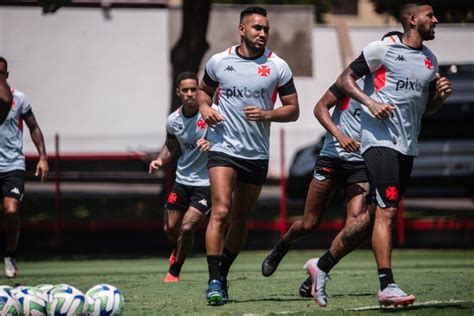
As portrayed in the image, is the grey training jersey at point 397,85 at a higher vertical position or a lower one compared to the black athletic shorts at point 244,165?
higher

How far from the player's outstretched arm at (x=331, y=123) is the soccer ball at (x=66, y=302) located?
8.69 ft

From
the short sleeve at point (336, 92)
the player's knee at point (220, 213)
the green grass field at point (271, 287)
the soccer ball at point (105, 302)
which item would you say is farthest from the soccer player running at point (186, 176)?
the soccer ball at point (105, 302)

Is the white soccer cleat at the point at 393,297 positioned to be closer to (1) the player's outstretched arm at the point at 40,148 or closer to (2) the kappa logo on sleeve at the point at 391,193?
(2) the kappa logo on sleeve at the point at 391,193

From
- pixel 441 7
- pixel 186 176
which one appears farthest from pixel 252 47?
pixel 441 7

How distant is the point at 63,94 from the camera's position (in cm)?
3275

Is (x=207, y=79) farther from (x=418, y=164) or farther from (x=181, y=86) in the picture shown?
(x=418, y=164)

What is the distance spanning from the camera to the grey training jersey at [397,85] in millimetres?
9953

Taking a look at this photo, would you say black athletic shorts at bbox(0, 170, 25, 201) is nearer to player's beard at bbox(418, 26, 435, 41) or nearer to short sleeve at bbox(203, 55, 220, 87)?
short sleeve at bbox(203, 55, 220, 87)

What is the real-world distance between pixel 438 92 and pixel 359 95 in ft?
2.35

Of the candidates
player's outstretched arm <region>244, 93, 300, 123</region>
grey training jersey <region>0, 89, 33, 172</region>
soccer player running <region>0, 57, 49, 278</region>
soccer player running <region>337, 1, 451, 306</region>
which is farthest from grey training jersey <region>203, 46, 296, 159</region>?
grey training jersey <region>0, 89, 33, 172</region>

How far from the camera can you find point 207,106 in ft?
35.6

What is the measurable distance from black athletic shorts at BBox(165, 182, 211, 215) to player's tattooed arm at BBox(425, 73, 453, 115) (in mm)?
3665

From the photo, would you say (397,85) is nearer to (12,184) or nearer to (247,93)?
(247,93)

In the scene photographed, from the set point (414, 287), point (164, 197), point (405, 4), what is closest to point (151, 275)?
point (414, 287)
